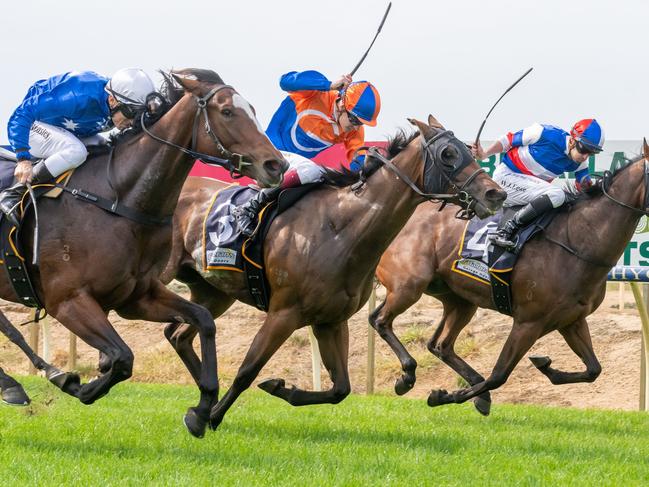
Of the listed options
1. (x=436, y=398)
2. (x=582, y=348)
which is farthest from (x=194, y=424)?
(x=582, y=348)

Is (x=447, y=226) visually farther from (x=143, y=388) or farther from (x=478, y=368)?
(x=478, y=368)

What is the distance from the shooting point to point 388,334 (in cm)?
848

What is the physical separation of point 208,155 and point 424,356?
7535 millimetres

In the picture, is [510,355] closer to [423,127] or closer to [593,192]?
[593,192]

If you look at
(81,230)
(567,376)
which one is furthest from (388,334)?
(81,230)

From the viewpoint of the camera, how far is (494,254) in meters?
7.80

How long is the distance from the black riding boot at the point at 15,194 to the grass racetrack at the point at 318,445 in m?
1.19

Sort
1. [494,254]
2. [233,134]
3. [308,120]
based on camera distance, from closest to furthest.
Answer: [233,134], [308,120], [494,254]

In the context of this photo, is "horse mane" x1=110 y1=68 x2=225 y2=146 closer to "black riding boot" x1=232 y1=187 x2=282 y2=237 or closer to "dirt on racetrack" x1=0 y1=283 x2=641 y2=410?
"black riding boot" x1=232 y1=187 x2=282 y2=237

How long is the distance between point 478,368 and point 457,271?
4378mm

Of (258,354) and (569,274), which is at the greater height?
(569,274)

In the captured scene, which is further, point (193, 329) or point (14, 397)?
point (193, 329)

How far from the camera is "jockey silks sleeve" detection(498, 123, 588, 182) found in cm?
821

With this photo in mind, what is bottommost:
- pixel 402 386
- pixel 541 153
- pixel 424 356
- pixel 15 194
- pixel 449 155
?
pixel 424 356
